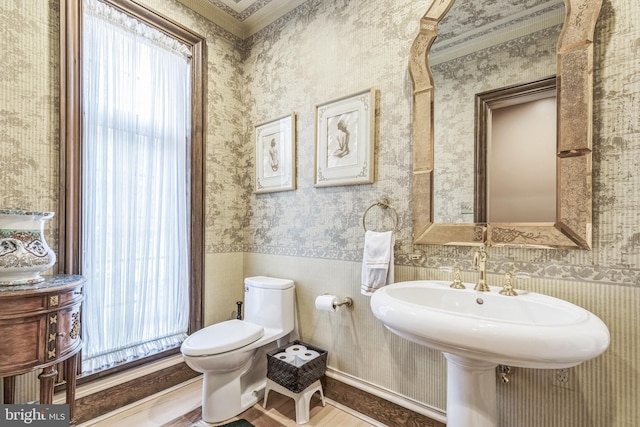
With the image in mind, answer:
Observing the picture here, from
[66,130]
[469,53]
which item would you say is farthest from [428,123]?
[66,130]

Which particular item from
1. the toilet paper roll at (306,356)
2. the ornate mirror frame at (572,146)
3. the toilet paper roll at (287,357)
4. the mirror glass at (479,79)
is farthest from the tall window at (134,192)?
the ornate mirror frame at (572,146)

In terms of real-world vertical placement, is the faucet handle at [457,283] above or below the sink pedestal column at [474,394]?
above

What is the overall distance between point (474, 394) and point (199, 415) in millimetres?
1528

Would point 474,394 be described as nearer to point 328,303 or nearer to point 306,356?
point 328,303

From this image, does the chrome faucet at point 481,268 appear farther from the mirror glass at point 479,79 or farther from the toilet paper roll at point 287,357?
the toilet paper roll at point 287,357

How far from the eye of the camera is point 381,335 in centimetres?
167

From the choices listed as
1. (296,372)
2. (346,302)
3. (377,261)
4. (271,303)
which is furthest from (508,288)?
(271,303)

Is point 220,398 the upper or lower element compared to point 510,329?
lower

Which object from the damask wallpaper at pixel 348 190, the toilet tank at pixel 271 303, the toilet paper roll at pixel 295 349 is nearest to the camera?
the damask wallpaper at pixel 348 190

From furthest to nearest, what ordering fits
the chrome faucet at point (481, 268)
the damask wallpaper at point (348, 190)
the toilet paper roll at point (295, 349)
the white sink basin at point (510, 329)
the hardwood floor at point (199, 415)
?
the toilet paper roll at point (295, 349)
the hardwood floor at point (199, 415)
the chrome faucet at point (481, 268)
the damask wallpaper at point (348, 190)
the white sink basin at point (510, 329)

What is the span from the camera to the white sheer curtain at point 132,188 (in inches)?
68.0

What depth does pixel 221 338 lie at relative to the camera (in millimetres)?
1682

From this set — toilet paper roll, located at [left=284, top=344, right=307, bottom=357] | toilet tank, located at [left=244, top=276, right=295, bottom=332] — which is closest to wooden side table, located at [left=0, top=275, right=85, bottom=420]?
toilet tank, located at [left=244, top=276, right=295, bottom=332]

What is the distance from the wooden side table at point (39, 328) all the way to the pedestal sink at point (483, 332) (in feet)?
4.59
